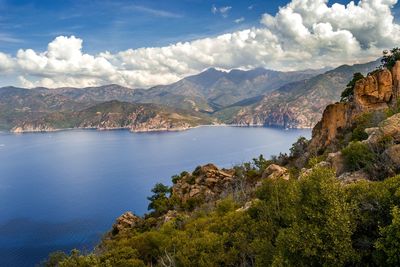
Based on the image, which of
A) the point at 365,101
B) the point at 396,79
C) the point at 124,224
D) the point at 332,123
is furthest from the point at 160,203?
the point at 396,79

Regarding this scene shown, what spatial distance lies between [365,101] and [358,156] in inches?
2318

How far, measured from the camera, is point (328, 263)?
2752 centimetres

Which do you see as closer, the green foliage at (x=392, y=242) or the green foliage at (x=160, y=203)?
the green foliage at (x=392, y=242)

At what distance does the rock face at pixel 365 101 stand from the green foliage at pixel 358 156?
4523cm

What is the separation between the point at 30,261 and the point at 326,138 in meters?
106

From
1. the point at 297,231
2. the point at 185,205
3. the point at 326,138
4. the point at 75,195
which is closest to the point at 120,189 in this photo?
the point at 75,195

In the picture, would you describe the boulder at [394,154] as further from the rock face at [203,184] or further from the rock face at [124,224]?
the rock face at [124,224]

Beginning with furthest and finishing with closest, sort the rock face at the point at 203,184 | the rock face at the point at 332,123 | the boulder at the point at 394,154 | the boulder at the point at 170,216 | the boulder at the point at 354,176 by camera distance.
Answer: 1. the rock face at the point at 203,184
2. the rock face at the point at 332,123
3. the boulder at the point at 170,216
4. the boulder at the point at 354,176
5. the boulder at the point at 394,154

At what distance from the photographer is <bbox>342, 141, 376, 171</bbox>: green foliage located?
51.2 meters

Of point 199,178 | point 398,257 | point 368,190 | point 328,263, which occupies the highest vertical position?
point 368,190

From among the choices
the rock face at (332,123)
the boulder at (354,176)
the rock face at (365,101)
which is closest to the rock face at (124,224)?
the rock face at (365,101)

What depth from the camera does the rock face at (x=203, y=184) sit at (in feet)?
361

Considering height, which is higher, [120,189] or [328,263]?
[328,263]

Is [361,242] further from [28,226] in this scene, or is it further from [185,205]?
[28,226]
